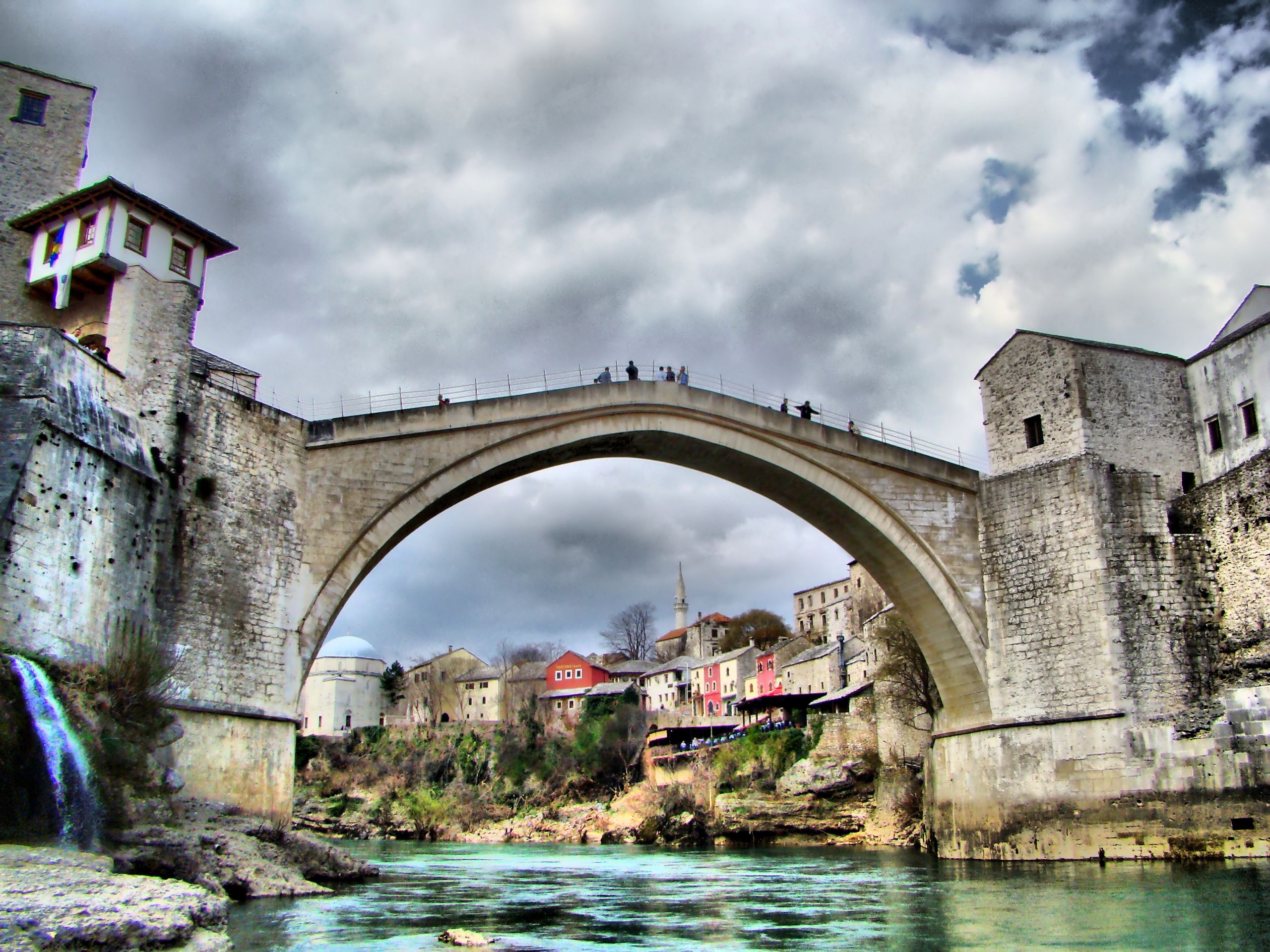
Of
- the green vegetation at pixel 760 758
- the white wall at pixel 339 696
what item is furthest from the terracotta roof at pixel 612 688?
the green vegetation at pixel 760 758

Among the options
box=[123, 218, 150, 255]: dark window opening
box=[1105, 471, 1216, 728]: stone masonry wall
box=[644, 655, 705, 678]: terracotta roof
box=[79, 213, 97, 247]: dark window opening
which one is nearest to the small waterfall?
box=[123, 218, 150, 255]: dark window opening

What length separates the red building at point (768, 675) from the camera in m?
56.9

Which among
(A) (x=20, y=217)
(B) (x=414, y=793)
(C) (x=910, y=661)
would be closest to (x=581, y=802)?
(B) (x=414, y=793)

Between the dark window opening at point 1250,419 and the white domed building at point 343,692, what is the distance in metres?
56.4

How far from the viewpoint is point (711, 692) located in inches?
2601

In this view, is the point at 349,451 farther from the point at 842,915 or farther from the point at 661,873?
the point at 842,915

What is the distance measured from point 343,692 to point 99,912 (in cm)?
6261

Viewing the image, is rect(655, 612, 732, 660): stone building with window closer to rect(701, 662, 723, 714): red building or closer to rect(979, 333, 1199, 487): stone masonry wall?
rect(701, 662, 723, 714): red building

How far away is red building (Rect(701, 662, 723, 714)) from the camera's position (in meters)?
64.5

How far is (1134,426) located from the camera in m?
19.9

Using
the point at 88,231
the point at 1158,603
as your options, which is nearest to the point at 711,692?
the point at 1158,603

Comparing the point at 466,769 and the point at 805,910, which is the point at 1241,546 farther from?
the point at 466,769

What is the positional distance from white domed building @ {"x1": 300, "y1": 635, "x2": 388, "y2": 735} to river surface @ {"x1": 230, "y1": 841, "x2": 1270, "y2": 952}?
49000mm

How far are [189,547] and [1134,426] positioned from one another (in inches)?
660
